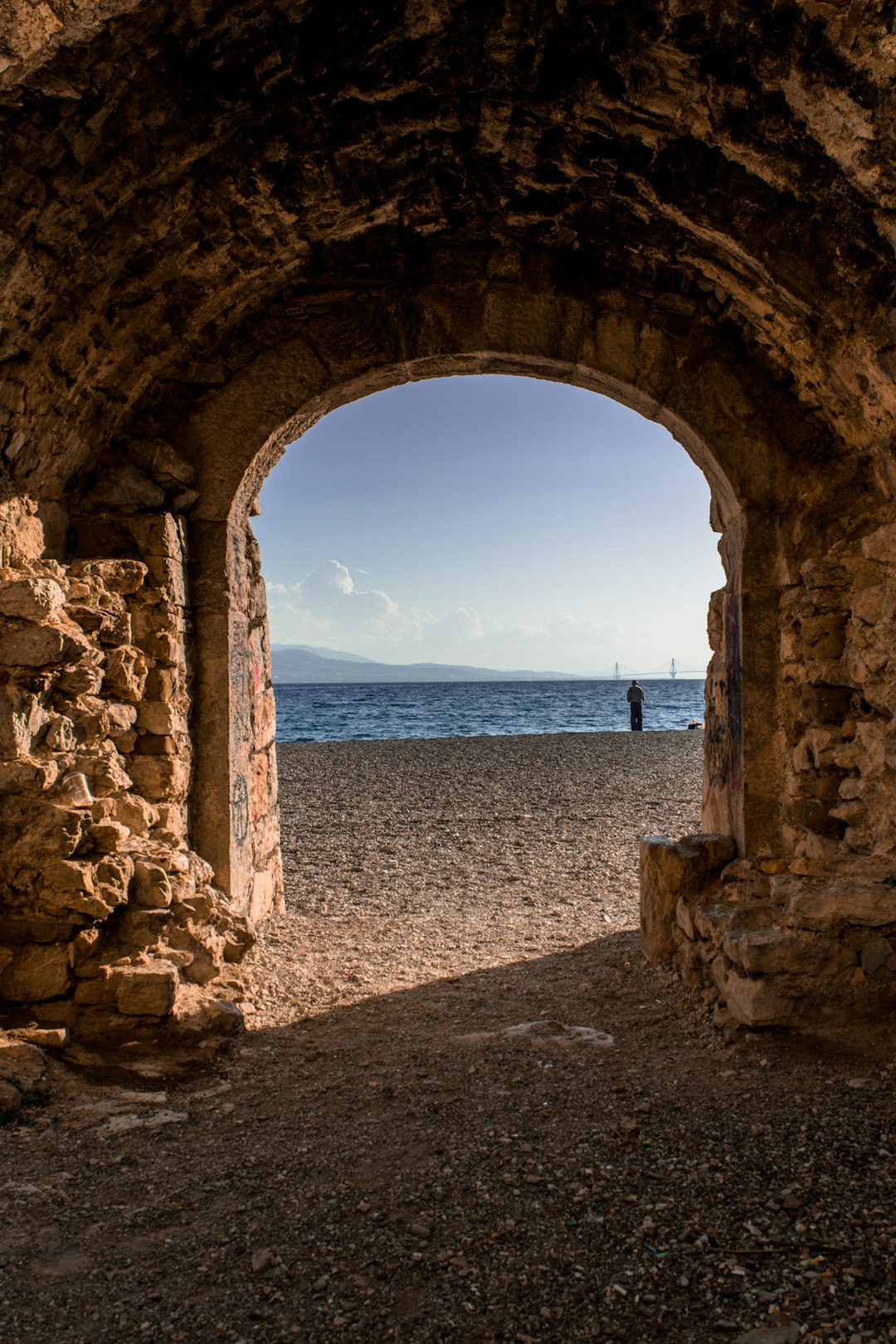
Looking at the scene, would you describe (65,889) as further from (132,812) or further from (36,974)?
(132,812)

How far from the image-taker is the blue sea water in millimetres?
35500

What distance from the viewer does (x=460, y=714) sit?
46969 mm

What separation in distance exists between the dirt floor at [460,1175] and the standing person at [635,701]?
48.4ft

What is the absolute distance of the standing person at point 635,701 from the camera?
63.4 feet

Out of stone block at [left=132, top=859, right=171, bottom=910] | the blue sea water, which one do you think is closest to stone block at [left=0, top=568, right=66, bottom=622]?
stone block at [left=132, top=859, right=171, bottom=910]

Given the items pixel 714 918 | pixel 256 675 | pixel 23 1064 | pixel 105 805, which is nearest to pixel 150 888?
pixel 105 805

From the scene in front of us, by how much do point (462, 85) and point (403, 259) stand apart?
3.69 feet

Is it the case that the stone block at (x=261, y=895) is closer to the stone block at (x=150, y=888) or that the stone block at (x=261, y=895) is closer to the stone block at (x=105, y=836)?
the stone block at (x=150, y=888)

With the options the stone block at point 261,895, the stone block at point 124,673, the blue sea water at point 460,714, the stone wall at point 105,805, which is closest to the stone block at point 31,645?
the stone wall at point 105,805

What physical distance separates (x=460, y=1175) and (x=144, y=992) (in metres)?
1.66

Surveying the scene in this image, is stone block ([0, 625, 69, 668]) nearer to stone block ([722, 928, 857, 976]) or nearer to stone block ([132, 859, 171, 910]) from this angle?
stone block ([132, 859, 171, 910])

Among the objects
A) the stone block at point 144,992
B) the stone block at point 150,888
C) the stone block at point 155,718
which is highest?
the stone block at point 155,718

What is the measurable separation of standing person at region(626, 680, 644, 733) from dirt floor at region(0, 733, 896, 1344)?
14.7 metres

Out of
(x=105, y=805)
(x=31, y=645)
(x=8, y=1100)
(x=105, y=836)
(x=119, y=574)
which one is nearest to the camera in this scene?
(x=8, y=1100)
